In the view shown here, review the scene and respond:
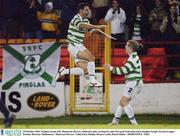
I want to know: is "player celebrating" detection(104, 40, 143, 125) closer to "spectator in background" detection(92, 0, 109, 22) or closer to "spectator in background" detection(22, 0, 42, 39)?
"spectator in background" detection(92, 0, 109, 22)

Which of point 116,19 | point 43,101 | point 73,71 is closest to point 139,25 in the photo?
point 116,19

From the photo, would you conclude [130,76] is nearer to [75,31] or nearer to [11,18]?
[75,31]

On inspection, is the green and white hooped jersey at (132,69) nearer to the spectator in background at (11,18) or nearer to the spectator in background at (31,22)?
the spectator in background at (31,22)

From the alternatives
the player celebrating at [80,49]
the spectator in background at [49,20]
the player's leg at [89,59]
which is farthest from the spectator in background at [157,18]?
the spectator in background at [49,20]

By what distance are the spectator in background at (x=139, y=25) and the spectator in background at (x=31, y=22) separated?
2.48 m

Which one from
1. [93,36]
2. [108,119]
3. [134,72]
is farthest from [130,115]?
[93,36]

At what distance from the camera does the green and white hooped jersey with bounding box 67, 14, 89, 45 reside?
71.6 ft

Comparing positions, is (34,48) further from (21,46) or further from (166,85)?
(166,85)

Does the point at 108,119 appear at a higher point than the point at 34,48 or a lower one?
lower

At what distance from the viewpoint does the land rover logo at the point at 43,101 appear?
23.0 meters

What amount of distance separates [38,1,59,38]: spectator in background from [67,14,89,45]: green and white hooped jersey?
1.50 metres

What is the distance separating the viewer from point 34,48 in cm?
2292

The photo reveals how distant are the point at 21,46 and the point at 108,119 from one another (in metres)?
2.98

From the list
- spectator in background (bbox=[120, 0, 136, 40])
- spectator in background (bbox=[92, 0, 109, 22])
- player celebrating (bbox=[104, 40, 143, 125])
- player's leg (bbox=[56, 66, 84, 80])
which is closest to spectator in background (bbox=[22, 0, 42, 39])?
spectator in background (bbox=[92, 0, 109, 22])
